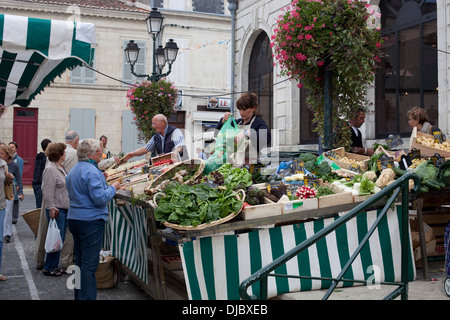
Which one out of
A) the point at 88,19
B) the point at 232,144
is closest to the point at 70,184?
the point at 232,144

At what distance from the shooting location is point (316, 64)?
7297 millimetres

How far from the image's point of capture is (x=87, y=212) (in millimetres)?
4984

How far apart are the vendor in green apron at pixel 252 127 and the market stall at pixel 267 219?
0.99ft

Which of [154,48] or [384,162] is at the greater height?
[154,48]

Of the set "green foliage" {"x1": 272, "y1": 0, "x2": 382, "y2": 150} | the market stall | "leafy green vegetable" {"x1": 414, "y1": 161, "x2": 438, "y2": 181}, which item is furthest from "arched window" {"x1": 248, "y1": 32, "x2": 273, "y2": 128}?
"leafy green vegetable" {"x1": 414, "y1": 161, "x2": 438, "y2": 181}

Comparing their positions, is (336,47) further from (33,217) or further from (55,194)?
(33,217)

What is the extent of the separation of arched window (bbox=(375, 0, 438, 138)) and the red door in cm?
1874

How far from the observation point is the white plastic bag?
22.0 feet

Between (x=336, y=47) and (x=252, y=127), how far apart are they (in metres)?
1.96

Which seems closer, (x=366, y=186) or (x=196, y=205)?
(x=196, y=205)

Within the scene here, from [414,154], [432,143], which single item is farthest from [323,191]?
[432,143]

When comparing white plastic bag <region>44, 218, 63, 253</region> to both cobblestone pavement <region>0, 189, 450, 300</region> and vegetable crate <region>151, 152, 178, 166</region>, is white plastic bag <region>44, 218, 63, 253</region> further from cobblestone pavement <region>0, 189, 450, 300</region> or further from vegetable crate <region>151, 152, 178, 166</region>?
vegetable crate <region>151, 152, 178, 166</region>

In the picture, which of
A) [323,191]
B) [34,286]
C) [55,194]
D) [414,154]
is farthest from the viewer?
[55,194]

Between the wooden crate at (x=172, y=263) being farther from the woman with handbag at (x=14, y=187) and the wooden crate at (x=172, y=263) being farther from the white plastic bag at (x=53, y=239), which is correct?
the woman with handbag at (x=14, y=187)
